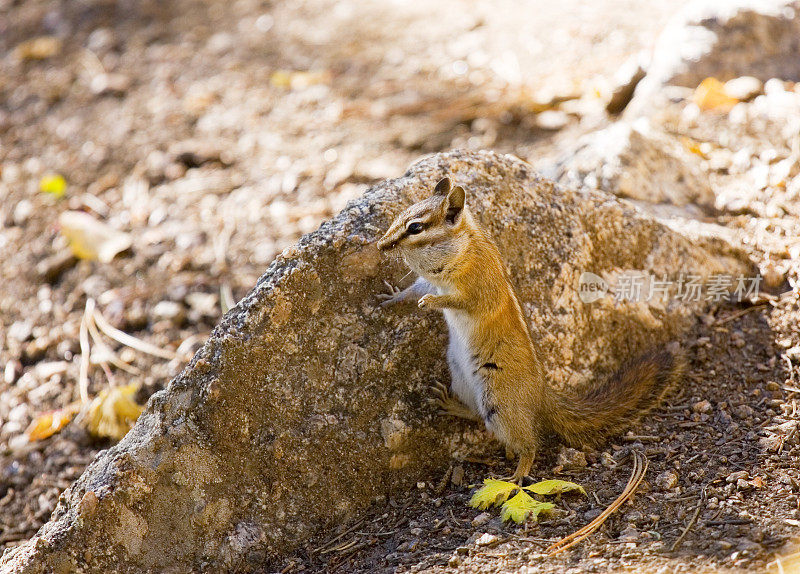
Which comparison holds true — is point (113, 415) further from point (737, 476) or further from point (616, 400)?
point (737, 476)

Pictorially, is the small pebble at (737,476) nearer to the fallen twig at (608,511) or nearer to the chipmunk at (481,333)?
the fallen twig at (608,511)

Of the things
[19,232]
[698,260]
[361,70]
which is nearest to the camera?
[698,260]

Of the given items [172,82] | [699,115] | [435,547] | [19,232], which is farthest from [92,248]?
[699,115]

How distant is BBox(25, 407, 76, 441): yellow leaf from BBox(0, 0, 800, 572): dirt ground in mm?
41

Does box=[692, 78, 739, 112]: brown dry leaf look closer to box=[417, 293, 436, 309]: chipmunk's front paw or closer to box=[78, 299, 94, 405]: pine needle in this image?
box=[417, 293, 436, 309]: chipmunk's front paw

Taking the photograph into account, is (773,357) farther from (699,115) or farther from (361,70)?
(361,70)

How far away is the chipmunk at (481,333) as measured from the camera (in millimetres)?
2725

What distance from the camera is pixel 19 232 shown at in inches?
214

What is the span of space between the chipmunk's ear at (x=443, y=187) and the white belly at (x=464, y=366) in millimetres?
421

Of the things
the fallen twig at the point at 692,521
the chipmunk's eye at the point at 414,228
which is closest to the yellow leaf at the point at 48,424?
the chipmunk's eye at the point at 414,228

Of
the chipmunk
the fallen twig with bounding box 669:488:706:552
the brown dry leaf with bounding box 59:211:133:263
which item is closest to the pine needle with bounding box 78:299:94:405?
the brown dry leaf with bounding box 59:211:133:263

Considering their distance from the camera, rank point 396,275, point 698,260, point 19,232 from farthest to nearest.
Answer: point 19,232 < point 698,260 < point 396,275

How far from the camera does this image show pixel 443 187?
2.74m

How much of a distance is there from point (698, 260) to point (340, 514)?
6.25 feet
